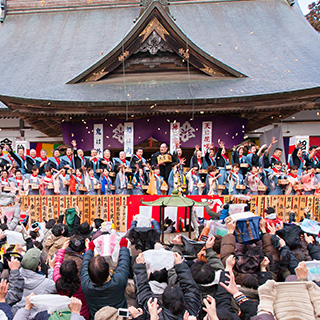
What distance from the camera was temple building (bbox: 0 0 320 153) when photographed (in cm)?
962

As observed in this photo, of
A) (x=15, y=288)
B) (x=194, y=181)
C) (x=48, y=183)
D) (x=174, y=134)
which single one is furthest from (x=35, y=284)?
(x=174, y=134)

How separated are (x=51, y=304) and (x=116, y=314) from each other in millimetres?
517

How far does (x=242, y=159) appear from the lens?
9.16 metres

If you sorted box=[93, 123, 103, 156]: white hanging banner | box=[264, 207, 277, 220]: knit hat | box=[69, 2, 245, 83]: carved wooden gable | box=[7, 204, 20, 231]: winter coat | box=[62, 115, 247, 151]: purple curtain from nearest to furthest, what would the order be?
1. box=[264, 207, 277, 220]: knit hat
2. box=[7, 204, 20, 231]: winter coat
3. box=[69, 2, 245, 83]: carved wooden gable
4. box=[62, 115, 247, 151]: purple curtain
5. box=[93, 123, 103, 156]: white hanging banner

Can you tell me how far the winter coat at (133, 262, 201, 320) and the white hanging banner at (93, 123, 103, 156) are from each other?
8678 millimetres

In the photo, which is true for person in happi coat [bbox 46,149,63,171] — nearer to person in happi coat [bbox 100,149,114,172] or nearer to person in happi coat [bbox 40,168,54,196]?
person in happi coat [bbox 40,168,54,196]

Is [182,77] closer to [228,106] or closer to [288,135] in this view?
[228,106]

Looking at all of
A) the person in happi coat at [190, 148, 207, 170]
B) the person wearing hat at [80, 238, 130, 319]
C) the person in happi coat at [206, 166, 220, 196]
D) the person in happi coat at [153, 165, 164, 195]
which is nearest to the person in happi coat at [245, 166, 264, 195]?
the person in happi coat at [206, 166, 220, 196]

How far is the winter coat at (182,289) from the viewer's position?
8.11ft

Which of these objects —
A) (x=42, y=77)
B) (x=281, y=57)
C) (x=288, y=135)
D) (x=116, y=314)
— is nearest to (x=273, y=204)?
(x=288, y=135)

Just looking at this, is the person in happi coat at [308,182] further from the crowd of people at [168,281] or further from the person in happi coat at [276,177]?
the crowd of people at [168,281]

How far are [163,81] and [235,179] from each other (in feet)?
14.6

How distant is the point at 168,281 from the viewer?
9.22ft

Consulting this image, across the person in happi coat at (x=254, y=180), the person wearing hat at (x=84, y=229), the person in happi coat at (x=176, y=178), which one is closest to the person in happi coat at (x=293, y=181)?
the person in happi coat at (x=254, y=180)
